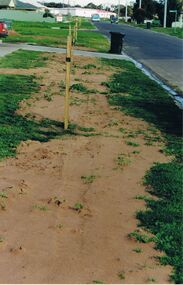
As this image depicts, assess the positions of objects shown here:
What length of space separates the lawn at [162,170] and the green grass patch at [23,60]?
16.2ft

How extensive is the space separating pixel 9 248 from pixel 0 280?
2.09 feet

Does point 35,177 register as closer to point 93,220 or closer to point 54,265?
point 93,220

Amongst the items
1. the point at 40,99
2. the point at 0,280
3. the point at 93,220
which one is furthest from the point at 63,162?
the point at 40,99

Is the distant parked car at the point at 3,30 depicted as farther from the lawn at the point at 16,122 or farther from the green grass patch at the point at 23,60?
the lawn at the point at 16,122

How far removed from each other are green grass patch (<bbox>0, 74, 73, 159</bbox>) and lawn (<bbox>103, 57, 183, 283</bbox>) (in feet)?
7.33

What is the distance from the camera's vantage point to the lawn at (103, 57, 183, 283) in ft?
19.2

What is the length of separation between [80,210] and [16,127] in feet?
13.9

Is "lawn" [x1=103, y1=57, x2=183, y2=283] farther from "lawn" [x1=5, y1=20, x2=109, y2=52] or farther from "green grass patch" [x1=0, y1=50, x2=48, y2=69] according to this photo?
"lawn" [x1=5, y1=20, x2=109, y2=52]

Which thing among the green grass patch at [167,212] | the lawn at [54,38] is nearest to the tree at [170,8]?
the lawn at [54,38]

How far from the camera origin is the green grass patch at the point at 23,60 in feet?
71.2

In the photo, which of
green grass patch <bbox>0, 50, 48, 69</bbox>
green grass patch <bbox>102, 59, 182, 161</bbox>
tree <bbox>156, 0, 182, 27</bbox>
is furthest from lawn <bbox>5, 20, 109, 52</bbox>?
tree <bbox>156, 0, 182, 27</bbox>

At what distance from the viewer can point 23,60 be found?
24188 mm

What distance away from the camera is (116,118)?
39.8 ft

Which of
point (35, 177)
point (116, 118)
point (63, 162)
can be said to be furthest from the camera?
point (116, 118)
